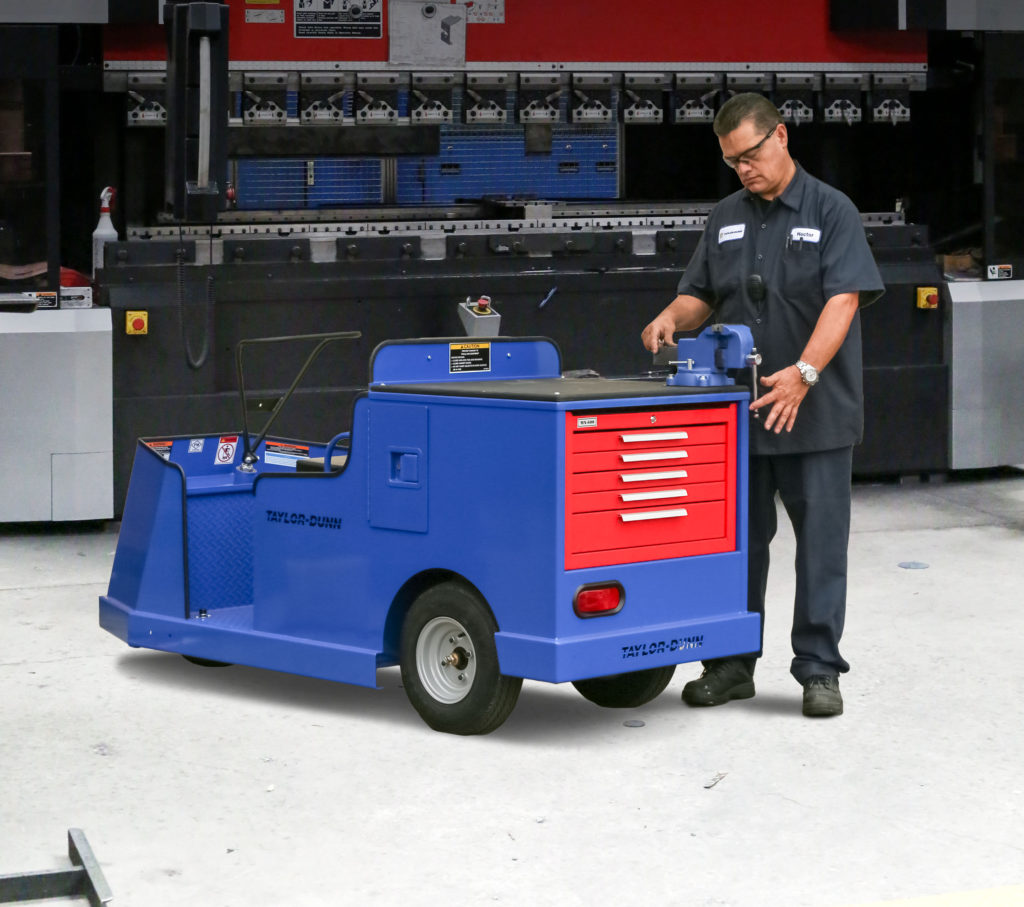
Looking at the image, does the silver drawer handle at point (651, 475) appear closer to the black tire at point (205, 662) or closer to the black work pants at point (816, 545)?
the black work pants at point (816, 545)

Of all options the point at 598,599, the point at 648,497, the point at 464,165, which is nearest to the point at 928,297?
the point at 464,165

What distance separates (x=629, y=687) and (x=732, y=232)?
1361 mm

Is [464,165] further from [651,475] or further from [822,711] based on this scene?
[822,711]

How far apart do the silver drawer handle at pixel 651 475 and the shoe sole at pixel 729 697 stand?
722 mm

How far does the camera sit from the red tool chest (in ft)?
14.9

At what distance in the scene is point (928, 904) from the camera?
3543mm

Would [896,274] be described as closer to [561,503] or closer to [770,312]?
[770,312]

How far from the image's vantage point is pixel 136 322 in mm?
7727

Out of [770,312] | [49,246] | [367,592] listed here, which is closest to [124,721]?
[367,592]

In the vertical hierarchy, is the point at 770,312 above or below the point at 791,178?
below

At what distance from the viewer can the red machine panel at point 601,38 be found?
320 inches

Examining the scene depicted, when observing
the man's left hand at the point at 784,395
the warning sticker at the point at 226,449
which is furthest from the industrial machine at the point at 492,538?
the warning sticker at the point at 226,449

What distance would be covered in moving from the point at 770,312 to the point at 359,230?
3.55m

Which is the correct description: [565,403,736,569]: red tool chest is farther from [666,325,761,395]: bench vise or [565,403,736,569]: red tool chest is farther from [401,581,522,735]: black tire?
[401,581,522,735]: black tire
